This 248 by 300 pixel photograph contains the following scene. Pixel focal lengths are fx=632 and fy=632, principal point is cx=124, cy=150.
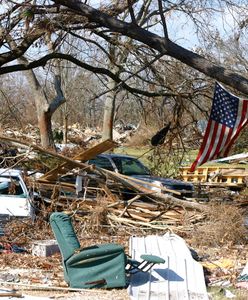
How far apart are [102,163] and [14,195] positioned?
137 inches

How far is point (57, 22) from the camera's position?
15.4 metres

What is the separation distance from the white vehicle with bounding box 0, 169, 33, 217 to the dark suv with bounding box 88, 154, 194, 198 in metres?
2.67

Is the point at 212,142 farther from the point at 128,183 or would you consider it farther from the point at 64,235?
the point at 64,235

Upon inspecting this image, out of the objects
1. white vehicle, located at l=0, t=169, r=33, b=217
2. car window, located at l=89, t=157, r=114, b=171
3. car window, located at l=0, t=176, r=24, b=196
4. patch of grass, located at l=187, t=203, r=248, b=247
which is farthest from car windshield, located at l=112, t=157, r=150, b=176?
patch of grass, located at l=187, t=203, r=248, b=247

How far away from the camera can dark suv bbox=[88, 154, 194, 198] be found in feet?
53.8

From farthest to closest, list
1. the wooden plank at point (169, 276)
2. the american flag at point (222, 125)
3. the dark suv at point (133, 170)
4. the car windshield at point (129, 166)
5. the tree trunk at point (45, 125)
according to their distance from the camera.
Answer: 1. the tree trunk at point (45, 125)
2. the car windshield at point (129, 166)
3. the dark suv at point (133, 170)
4. the american flag at point (222, 125)
5. the wooden plank at point (169, 276)

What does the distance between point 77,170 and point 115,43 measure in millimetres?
4081

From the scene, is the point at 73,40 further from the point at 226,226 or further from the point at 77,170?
the point at 226,226

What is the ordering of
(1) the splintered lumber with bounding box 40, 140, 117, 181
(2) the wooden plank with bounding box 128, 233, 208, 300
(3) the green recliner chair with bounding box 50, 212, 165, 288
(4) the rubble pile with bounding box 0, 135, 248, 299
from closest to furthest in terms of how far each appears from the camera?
(2) the wooden plank with bounding box 128, 233, 208, 300
(3) the green recliner chair with bounding box 50, 212, 165, 288
(4) the rubble pile with bounding box 0, 135, 248, 299
(1) the splintered lumber with bounding box 40, 140, 117, 181

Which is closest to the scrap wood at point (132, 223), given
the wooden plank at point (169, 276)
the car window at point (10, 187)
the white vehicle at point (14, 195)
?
the white vehicle at point (14, 195)

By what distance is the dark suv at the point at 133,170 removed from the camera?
16.4m

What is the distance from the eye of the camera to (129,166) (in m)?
17.2

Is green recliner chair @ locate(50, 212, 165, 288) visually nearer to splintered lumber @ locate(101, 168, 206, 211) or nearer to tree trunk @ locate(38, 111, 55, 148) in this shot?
splintered lumber @ locate(101, 168, 206, 211)

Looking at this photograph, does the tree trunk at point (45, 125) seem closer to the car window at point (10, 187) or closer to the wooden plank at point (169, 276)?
the car window at point (10, 187)
